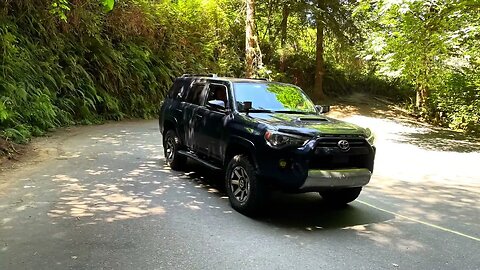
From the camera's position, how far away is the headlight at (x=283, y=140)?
5387mm

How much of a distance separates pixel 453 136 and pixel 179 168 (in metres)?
12.4

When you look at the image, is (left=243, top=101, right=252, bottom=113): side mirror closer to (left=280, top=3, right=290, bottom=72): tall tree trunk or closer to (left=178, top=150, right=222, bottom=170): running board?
(left=178, top=150, right=222, bottom=170): running board

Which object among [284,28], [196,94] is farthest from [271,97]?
[284,28]

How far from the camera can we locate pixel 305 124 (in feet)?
19.2

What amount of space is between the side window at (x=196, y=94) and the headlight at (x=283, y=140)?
2647mm

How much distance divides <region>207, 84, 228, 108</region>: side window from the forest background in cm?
301

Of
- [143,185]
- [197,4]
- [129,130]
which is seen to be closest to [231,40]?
[197,4]

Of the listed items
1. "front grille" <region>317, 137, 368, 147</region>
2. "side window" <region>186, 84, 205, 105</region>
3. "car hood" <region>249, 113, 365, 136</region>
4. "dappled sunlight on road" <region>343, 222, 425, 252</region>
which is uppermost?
"side window" <region>186, 84, 205, 105</region>

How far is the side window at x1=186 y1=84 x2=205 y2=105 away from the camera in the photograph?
7895mm

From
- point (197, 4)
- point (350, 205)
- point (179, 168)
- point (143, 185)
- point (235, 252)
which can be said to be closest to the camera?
point (235, 252)

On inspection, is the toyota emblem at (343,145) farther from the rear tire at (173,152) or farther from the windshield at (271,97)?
the rear tire at (173,152)

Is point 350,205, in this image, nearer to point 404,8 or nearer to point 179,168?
point 179,168

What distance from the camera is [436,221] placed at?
6.07 meters

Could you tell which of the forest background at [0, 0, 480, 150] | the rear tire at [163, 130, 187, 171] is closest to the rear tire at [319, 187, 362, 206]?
the rear tire at [163, 130, 187, 171]
